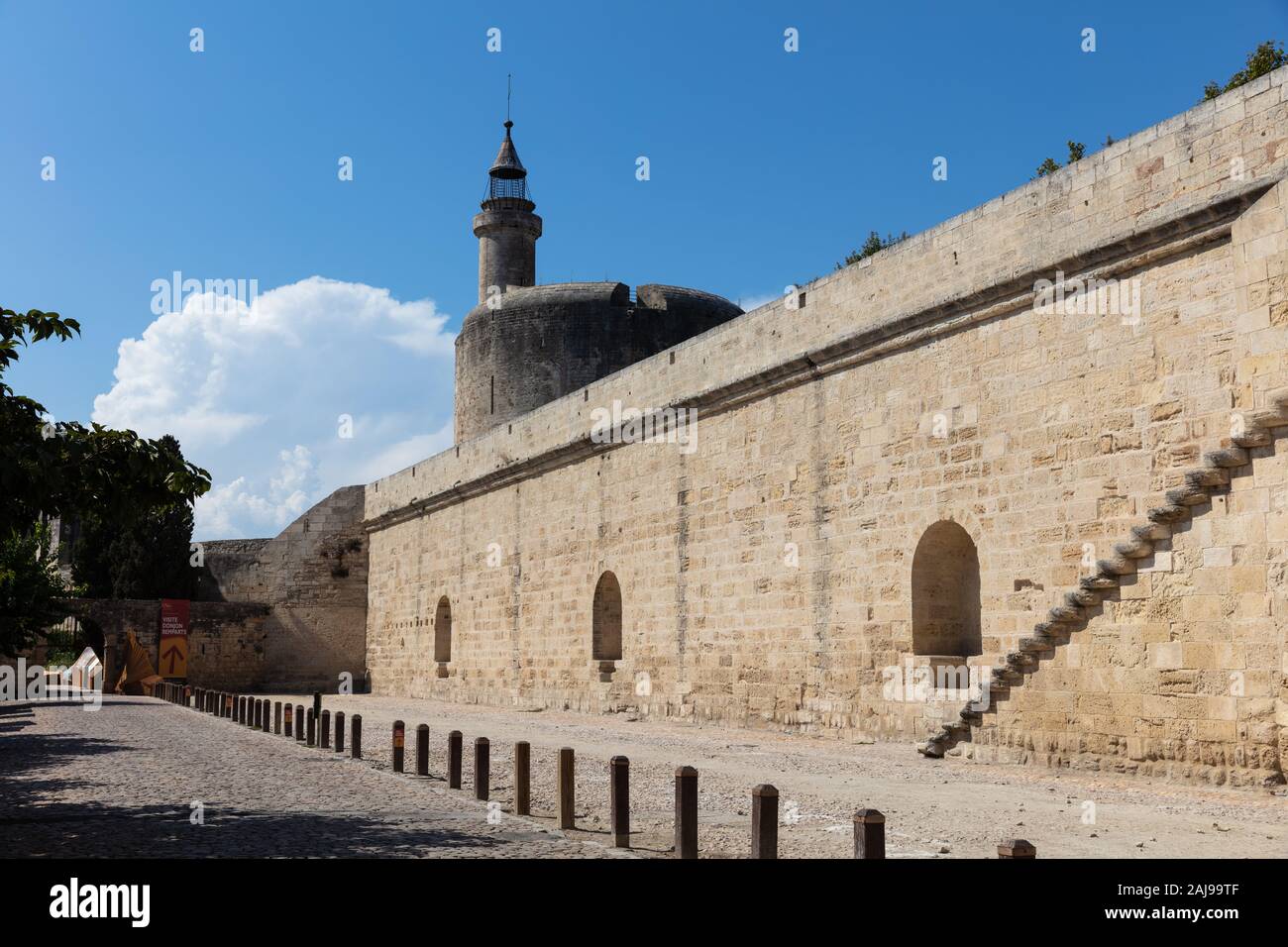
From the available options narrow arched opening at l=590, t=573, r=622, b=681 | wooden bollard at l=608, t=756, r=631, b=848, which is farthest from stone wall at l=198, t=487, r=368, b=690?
wooden bollard at l=608, t=756, r=631, b=848

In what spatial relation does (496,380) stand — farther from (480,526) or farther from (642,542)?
(642,542)

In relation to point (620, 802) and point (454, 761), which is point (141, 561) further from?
point (620, 802)

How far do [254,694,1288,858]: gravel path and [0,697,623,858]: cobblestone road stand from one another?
1.72 feet

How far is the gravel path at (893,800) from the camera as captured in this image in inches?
227

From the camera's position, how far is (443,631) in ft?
77.7

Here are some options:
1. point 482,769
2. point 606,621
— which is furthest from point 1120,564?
point 606,621

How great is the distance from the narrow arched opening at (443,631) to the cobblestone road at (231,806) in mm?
11148

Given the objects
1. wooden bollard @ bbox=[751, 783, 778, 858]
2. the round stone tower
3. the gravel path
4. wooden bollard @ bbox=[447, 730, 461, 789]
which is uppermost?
the round stone tower

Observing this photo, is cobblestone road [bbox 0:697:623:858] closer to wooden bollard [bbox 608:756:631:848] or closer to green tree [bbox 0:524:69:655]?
wooden bollard [bbox 608:756:631:848]

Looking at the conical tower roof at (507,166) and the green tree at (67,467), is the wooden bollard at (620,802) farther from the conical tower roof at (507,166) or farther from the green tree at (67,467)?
the conical tower roof at (507,166)

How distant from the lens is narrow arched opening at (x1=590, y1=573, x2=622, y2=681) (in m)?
17.3

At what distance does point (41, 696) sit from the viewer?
22.1 meters
